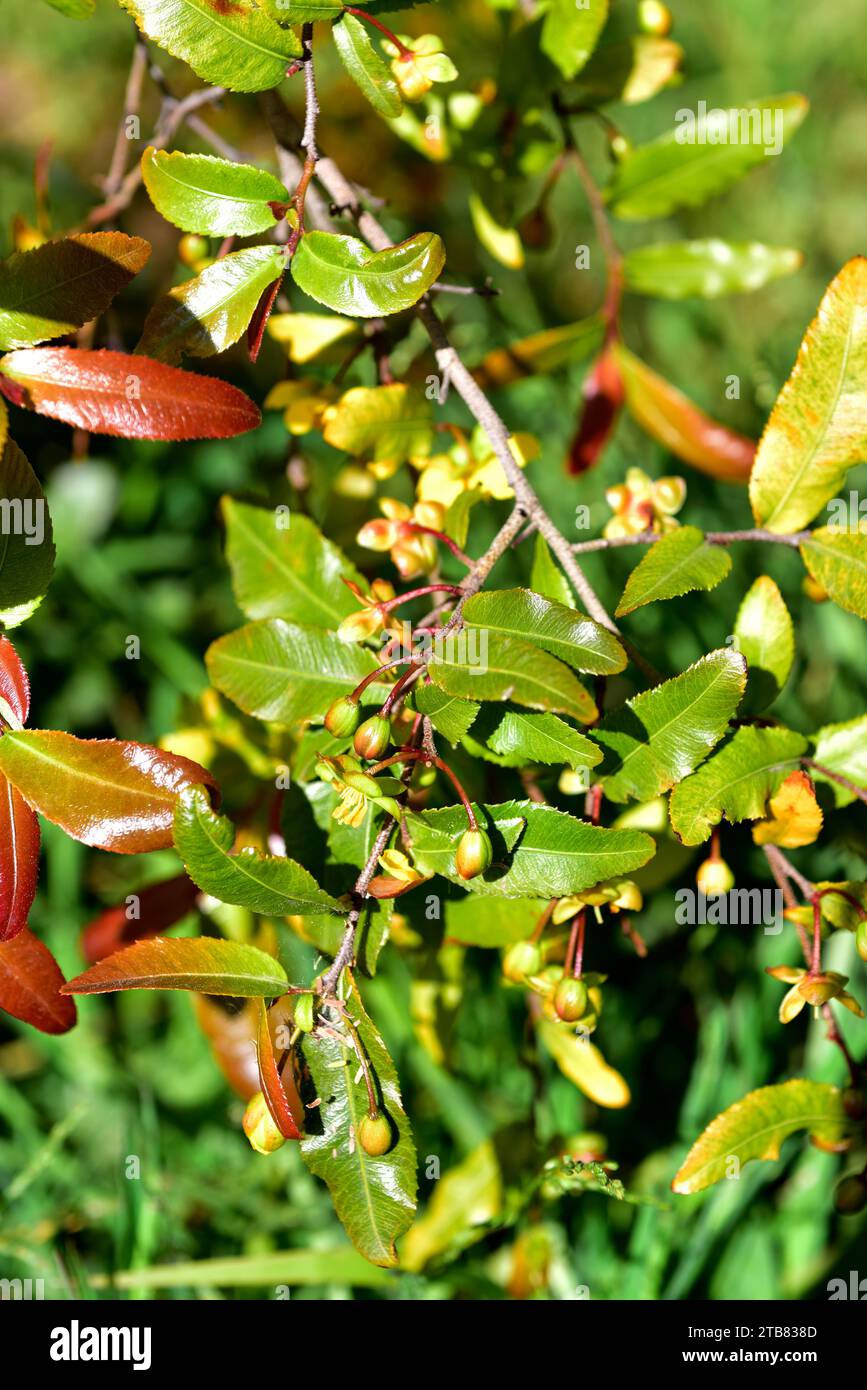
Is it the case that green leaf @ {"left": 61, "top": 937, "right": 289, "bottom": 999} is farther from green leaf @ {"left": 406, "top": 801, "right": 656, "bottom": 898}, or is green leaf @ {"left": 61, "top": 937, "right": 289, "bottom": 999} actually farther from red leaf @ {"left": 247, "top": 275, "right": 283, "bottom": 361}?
red leaf @ {"left": 247, "top": 275, "right": 283, "bottom": 361}

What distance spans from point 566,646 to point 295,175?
1.68ft

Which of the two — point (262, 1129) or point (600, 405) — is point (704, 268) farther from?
point (262, 1129)

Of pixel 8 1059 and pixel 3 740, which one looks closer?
pixel 3 740

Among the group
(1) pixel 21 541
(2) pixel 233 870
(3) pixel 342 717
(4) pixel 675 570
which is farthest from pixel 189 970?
(4) pixel 675 570

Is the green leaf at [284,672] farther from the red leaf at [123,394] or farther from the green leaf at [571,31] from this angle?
the green leaf at [571,31]

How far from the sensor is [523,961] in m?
0.82

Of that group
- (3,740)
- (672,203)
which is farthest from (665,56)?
(3,740)

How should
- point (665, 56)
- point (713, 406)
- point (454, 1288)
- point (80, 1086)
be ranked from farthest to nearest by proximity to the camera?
point (713, 406) < point (80, 1086) < point (454, 1288) < point (665, 56)

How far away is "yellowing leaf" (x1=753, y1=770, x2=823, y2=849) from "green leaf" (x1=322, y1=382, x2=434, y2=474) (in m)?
0.38

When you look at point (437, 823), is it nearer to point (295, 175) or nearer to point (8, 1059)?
point (295, 175)

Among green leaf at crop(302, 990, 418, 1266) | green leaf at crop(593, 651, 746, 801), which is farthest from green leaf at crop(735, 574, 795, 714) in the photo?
green leaf at crop(302, 990, 418, 1266)

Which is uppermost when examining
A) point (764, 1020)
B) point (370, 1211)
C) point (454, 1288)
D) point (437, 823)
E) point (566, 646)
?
point (566, 646)

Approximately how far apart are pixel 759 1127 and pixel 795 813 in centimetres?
22

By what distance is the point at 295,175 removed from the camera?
3.08ft
